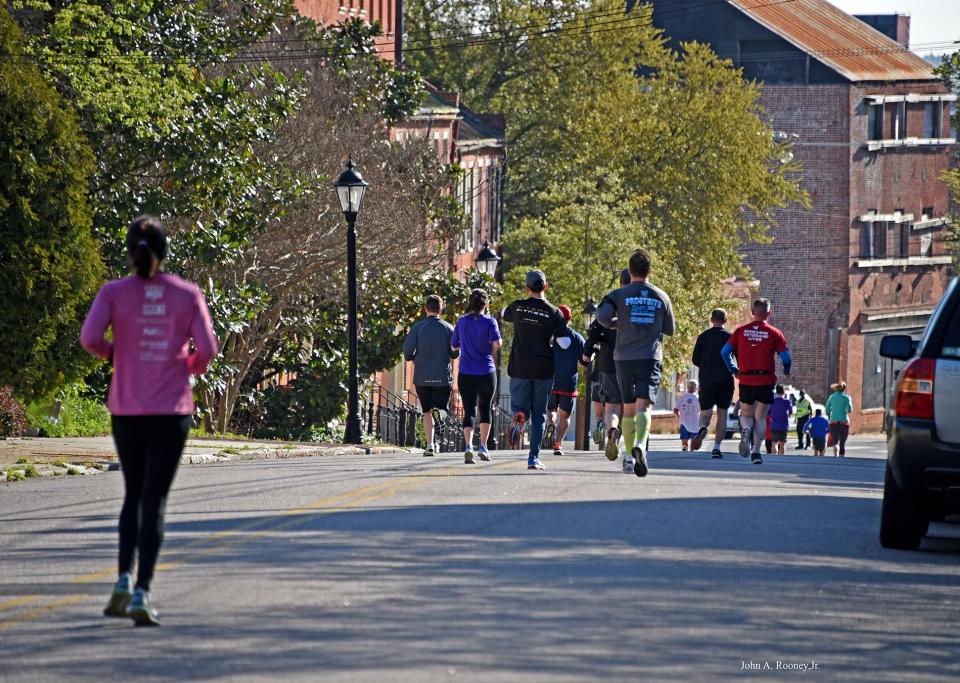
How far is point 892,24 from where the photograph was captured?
94.4 meters

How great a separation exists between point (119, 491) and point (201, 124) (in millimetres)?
10925

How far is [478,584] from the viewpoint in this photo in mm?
9773

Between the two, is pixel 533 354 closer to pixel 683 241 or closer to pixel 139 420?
pixel 139 420

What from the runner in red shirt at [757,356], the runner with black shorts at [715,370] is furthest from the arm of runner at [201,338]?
the runner with black shorts at [715,370]

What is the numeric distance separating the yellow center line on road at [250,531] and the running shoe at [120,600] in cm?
41

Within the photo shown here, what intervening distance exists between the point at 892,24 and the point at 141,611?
90454 millimetres

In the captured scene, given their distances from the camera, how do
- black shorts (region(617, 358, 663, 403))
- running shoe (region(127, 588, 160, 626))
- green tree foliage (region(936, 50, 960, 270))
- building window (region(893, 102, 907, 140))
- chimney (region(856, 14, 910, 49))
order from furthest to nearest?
chimney (region(856, 14, 910, 49)) < building window (region(893, 102, 907, 140)) < green tree foliage (region(936, 50, 960, 270)) < black shorts (region(617, 358, 663, 403)) < running shoe (region(127, 588, 160, 626))

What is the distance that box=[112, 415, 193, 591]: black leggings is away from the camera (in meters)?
8.70

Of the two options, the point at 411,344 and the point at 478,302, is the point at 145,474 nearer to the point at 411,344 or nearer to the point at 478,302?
the point at 478,302

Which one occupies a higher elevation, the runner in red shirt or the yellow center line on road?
the runner in red shirt

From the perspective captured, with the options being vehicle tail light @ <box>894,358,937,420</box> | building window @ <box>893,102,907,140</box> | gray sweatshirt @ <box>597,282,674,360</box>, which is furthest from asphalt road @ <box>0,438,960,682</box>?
building window @ <box>893,102,907,140</box>

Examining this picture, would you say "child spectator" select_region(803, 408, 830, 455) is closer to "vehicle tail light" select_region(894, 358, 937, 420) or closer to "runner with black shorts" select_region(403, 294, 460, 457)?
"runner with black shorts" select_region(403, 294, 460, 457)

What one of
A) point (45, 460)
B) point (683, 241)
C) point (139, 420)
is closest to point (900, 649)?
point (139, 420)

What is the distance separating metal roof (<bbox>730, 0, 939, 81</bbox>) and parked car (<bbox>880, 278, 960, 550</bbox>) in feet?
185
